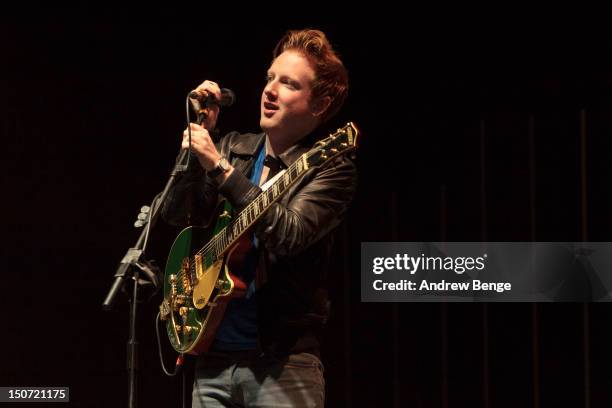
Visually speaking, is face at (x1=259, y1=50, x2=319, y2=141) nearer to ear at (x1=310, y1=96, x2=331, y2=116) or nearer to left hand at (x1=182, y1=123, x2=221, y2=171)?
ear at (x1=310, y1=96, x2=331, y2=116)

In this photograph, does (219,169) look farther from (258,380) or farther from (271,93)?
(258,380)

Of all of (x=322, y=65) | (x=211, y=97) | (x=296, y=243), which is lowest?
(x=296, y=243)

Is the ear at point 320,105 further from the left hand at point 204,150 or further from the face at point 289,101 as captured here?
the left hand at point 204,150

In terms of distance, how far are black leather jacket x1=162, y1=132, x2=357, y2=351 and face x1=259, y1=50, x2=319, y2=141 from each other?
0.07 meters

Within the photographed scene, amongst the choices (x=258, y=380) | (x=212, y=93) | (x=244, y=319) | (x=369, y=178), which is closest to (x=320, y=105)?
(x=212, y=93)

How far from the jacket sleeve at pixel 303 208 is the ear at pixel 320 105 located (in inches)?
8.3

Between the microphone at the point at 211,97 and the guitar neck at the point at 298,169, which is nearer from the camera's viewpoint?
the guitar neck at the point at 298,169

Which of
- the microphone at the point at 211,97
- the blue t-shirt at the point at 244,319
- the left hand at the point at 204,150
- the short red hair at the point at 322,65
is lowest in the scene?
the blue t-shirt at the point at 244,319

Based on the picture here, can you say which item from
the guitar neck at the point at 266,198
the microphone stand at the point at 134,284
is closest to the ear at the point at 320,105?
the guitar neck at the point at 266,198

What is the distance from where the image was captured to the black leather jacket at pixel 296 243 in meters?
2.01

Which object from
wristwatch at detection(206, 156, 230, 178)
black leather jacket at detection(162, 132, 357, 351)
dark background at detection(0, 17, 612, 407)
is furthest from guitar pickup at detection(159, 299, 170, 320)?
dark background at detection(0, 17, 612, 407)

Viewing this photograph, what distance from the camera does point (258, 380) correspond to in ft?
6.79

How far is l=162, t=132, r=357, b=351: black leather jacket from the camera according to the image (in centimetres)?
201

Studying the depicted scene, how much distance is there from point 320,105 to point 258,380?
76cm
